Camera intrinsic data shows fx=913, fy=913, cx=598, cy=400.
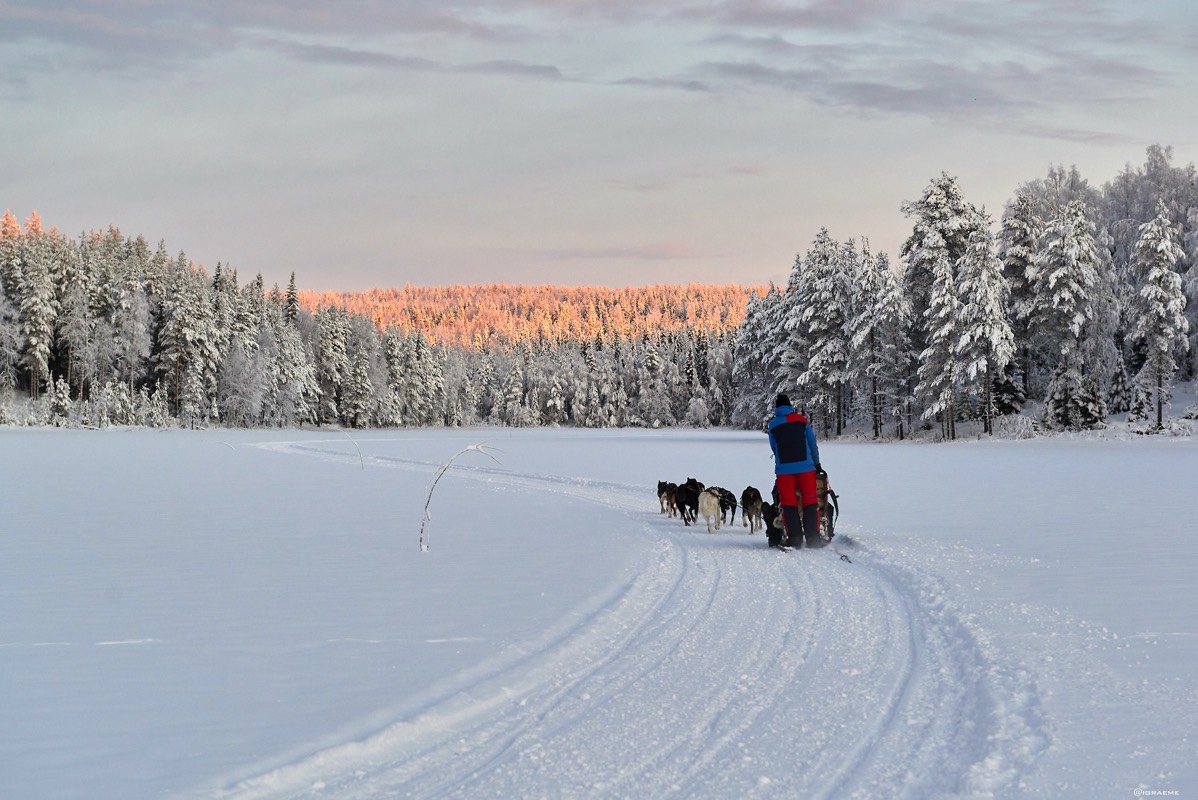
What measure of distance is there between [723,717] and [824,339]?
59.5m

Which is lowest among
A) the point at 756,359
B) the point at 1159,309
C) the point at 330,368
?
the point at 756,359

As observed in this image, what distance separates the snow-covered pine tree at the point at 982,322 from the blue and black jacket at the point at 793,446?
3873cm

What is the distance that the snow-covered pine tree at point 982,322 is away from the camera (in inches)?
1951

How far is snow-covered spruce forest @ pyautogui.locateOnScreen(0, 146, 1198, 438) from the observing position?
50844mm

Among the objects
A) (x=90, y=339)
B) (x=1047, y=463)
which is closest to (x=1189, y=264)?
(x=1047, y=463)

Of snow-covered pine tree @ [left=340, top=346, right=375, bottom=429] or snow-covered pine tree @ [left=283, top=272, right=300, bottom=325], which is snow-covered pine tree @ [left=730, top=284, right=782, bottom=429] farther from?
snow-covered pine tree @ [left=283, top=272, right=300, bottom=325]

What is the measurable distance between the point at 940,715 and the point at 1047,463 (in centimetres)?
3082

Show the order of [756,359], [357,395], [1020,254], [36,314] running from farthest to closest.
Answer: [357,395]
[36,314]
[756,359]
[1020,254]

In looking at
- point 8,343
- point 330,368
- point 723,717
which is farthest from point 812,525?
point 330,368

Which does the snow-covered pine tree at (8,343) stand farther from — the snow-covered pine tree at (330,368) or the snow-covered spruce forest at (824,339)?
the snow-covered pine tree at (330,368)

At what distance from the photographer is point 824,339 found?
6306cm

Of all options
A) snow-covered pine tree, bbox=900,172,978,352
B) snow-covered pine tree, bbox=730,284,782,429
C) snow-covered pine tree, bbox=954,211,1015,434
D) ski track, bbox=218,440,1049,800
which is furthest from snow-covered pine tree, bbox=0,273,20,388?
ski track, bbox=218,440,1049,800

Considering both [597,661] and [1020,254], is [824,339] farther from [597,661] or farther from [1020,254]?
[597,661]

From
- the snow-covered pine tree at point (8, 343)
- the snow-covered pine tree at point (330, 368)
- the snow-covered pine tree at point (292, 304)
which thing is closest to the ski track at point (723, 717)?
the snow-covered pine tree at point (8, 343)
